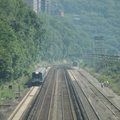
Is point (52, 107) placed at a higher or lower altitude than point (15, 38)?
lower

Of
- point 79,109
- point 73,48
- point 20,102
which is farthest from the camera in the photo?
point 73,48

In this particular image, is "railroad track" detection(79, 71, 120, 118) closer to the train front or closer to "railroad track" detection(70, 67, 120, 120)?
"railroad track" detection(70, 67, 120, 120)

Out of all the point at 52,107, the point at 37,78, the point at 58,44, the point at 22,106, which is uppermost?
the point at 58,44

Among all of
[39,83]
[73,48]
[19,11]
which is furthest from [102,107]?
[73,48]

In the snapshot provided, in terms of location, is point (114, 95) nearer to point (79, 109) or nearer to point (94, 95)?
point (94, 95)

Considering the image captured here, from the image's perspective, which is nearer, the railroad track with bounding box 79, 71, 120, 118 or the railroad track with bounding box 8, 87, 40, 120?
the railroad track with bounding box 8, 87, 40, 120

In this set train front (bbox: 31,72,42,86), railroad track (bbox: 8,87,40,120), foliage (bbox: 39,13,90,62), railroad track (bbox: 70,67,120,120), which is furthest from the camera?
foliage (bbox: 39,13,90,62)

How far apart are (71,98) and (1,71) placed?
39.1ft

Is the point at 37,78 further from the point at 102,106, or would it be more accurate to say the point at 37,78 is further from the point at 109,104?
the point at 102,106

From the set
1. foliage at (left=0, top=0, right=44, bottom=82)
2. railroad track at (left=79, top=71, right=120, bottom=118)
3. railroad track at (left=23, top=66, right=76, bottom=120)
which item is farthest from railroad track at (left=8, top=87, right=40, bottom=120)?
railroad track at (left=79, top=71, right=120, bottom=118)

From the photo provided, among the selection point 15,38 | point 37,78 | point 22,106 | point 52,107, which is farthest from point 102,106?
point 15,38

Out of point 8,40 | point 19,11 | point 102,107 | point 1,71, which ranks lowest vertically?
point 102,107

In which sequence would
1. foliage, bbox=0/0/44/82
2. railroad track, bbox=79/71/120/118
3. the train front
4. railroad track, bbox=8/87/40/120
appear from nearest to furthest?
railroad track, bbox=8/87/40/120, railroad track, bbox=79/71/120/118, foliage, bbox=0/0/44/82, the train front

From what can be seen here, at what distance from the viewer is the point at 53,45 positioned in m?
156
